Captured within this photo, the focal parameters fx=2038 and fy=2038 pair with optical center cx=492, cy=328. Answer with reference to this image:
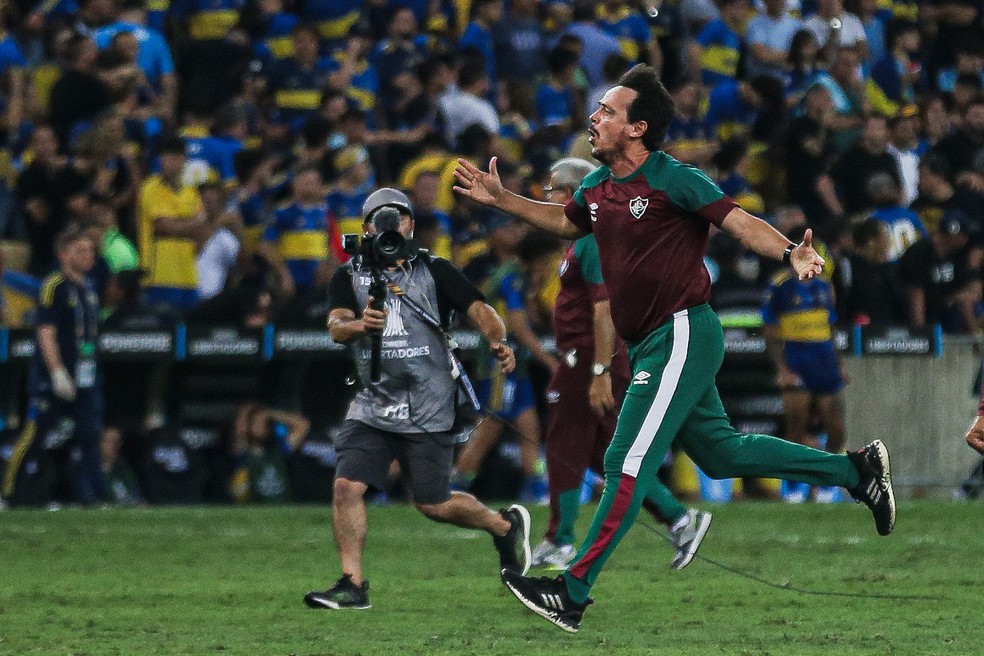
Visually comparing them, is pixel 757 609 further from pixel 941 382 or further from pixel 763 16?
pixel 763 16

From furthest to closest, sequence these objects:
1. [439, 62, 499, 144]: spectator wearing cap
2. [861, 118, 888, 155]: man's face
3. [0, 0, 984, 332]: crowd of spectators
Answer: [861, 118, 888, 155]: man's face → [439, 62, 499, 144]: spectator wearing cap → [0, 0, 984, 332]: crowd of spectators

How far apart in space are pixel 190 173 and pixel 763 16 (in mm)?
7251

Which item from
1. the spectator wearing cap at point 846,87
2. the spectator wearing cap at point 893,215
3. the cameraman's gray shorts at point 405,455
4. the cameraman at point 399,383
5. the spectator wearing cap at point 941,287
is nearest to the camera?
the cameraman at point 399,383

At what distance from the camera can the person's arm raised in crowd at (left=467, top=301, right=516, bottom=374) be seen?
9.63m

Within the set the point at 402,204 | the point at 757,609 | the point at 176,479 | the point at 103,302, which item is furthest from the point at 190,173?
the point at 757,609

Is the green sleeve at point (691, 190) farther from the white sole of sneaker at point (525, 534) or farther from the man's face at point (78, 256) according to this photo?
the man's face at point (78, 256)

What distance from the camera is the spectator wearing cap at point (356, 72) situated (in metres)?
19.7

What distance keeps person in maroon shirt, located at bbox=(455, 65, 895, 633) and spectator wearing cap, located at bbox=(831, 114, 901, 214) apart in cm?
1173

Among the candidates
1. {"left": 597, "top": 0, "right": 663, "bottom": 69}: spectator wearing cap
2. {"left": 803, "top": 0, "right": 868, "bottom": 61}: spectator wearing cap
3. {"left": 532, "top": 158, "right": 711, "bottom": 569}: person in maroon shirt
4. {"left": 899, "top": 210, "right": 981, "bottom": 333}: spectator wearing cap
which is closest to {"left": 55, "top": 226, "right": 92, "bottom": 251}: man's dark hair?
{"left": 532, "top": 158, "right": 711, "bottom": 569}: person in maroon shirt

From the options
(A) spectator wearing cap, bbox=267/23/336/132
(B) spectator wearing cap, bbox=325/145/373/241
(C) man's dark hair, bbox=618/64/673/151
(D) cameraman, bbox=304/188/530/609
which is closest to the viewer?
(C) man's dark hair, bbox=618/64/673/151

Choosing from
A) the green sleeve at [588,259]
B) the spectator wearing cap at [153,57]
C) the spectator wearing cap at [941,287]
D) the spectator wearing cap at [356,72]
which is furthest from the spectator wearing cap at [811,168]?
the green sleeve at [588,259]

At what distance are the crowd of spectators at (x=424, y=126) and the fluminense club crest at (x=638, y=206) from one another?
8333 mm

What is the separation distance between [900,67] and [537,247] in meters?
9.75

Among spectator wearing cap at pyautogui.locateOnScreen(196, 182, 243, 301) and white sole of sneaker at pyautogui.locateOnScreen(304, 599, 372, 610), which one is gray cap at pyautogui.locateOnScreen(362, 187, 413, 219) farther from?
spectator wearing cap at pyautogui.locateOnScreen(196, 182, 243, 301)
